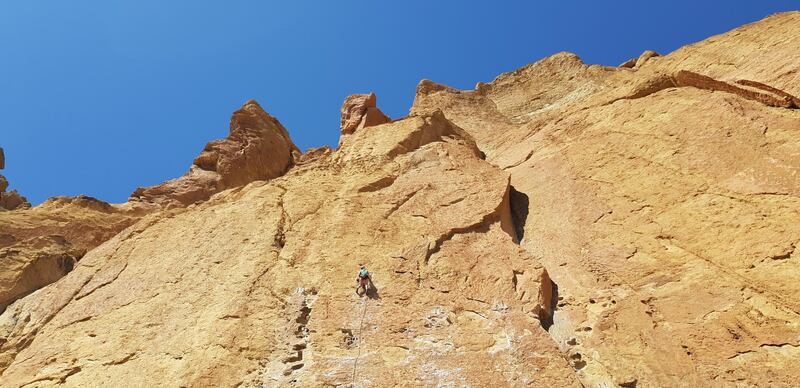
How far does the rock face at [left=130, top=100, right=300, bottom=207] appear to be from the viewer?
29.3 m

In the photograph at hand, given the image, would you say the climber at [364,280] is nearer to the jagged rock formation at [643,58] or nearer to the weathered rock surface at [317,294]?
the weathered rock surface at [317,294]

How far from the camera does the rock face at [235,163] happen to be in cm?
2930

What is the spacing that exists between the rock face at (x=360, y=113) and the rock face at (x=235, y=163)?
502cm

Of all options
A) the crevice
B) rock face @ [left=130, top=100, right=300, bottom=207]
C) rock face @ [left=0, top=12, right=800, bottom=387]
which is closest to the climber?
rock face @ [left=0, top=12, right=800, bottom=387]

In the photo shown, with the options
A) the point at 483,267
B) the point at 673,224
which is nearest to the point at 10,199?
the point at 483,267

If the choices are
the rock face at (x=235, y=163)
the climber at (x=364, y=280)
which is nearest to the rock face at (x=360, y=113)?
the rock face at (x=235, y=163)

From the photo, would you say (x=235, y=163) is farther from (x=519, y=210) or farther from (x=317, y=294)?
(x=317, y=294)

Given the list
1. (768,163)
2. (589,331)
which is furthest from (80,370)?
(768,163)

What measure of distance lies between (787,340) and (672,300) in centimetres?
194

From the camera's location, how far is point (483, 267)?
42.7 ft

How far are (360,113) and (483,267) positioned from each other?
1490 cm

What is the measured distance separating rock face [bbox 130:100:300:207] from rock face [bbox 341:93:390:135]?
5017 millimetres

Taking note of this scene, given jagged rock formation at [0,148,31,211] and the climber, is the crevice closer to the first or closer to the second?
the climber

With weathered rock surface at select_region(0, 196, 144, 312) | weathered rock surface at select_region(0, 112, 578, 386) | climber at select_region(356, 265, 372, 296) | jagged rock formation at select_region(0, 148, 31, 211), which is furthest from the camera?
jagged rock formation at select_region(0, 148, 31, 211)
